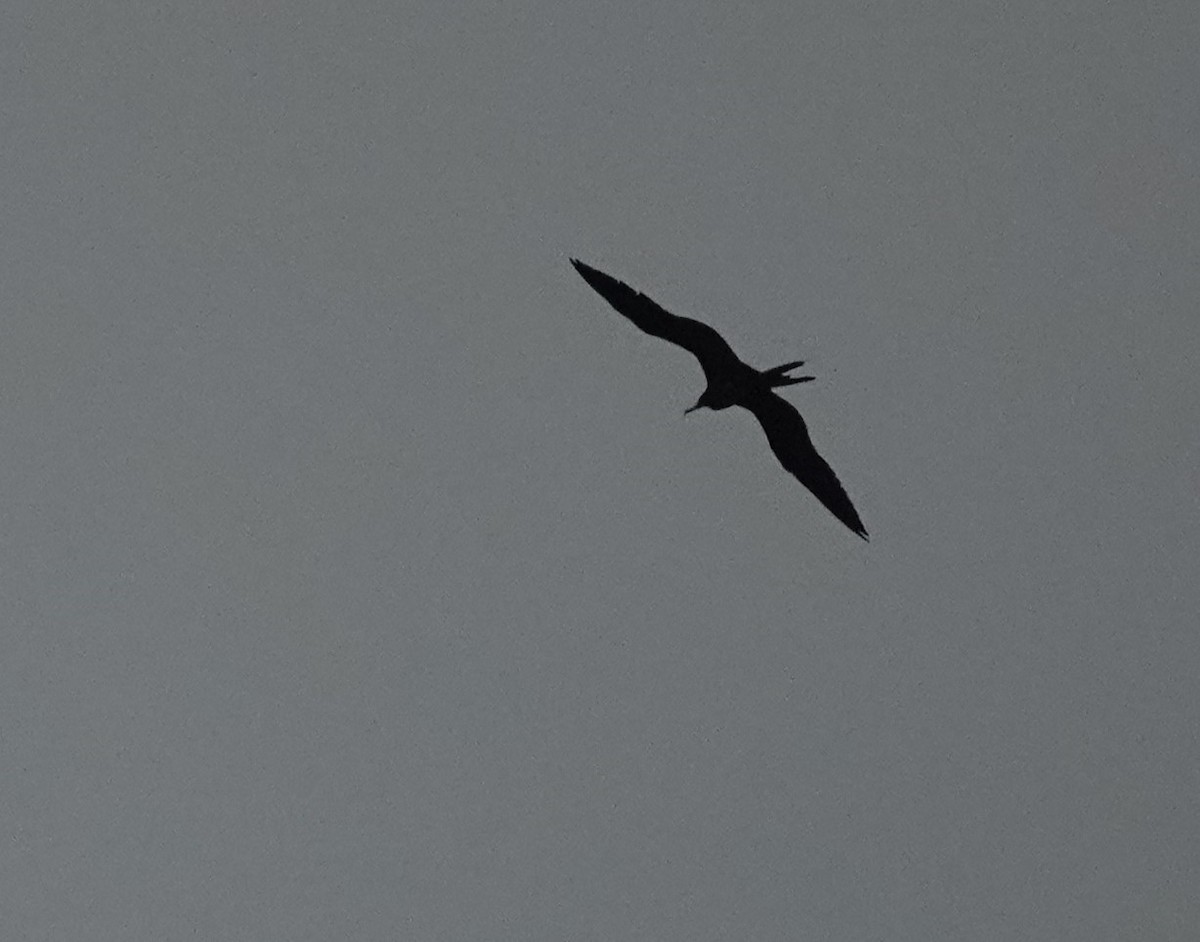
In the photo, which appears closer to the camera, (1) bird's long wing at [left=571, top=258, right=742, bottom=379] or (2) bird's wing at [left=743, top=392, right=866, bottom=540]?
(1) bird's long wing at [left=571, top=258, right=742, bottom=379]

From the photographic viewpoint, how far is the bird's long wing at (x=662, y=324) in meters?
22.3

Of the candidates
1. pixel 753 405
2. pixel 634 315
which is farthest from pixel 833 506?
pixel 634 315

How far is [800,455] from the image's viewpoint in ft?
78.9

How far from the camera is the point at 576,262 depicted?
22891 mm

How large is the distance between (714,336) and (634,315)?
46.6 inches

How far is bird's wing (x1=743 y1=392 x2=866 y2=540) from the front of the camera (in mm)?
23438

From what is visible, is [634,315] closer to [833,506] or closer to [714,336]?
[714,336]

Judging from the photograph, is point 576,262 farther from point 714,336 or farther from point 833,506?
point 833,506

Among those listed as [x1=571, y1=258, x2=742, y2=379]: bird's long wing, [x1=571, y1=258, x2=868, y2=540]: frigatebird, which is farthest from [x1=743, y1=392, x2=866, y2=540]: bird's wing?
[x1=571, y1=258, x2=742, y2=379]: bird's long wing

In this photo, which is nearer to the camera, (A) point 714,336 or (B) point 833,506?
(A) point 714,336

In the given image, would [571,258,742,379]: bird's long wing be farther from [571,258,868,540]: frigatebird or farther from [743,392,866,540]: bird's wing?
[743,392,866,540]: bird's wing

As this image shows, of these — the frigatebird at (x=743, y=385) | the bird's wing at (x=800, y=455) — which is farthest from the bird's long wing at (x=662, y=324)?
the bird's wing at (x=800, y=455)

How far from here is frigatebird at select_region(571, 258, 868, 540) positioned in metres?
22.3

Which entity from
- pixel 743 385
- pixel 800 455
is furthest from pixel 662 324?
pixel 800 455
